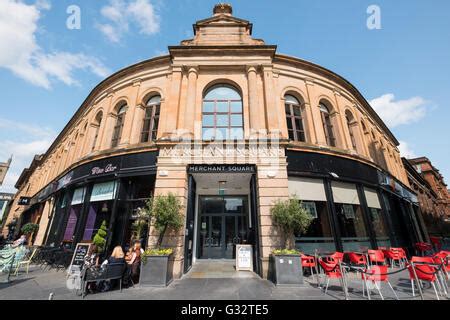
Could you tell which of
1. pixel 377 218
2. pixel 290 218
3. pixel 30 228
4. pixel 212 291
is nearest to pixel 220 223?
pixel 290 218

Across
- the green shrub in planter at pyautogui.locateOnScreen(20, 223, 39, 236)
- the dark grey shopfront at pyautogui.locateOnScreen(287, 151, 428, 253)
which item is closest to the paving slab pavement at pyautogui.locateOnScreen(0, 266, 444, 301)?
the dark grey shopfront at pyautogui.locateOnScreen(287, 151, 428, 253)

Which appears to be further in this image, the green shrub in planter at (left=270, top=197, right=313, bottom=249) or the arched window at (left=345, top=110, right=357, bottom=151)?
the arched window at (left=345, top=110, right=357, bottom=151)

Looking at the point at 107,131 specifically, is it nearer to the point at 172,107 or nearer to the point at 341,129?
the point at 172,107

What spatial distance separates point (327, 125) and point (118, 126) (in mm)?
14091

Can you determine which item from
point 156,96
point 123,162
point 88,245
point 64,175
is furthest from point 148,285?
point 64,175

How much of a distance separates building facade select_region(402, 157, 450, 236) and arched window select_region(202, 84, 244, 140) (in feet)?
81.4

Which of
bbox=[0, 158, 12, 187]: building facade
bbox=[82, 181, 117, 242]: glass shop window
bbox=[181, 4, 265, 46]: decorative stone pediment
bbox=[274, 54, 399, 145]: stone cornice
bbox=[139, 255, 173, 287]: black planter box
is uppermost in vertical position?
bbox=[0, 158, 12, 187]: building facade

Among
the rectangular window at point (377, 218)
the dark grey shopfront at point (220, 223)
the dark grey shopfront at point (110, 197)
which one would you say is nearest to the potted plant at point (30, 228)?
the dark grey shopfront at point (110, 197)

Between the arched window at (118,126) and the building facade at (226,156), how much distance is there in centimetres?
9

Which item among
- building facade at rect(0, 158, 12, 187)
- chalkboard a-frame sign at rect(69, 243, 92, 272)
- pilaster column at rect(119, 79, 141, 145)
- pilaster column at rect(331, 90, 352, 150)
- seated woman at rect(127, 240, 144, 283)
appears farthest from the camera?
building facade at rect(0, 158, 12, 187)

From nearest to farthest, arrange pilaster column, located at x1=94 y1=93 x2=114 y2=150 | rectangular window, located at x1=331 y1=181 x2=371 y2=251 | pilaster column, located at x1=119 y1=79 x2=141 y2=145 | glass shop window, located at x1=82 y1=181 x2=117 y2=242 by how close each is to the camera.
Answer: rectangular window, located at x1=331 y1=181 x2=371 y2=251, glass shop window, located at x1=82 y1=181 x2=117 y2=242, pilaster column, located at x1=119 y1=79 x2=141 y2=145, pilaster column, located at x1=94 y1=93 x2=114 y2=150

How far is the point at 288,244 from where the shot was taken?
8039mm

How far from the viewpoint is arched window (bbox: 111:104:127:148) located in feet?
40.5

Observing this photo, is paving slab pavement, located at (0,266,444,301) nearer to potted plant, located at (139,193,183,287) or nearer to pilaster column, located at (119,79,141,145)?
potted plant, located at (139,193,183,287)
